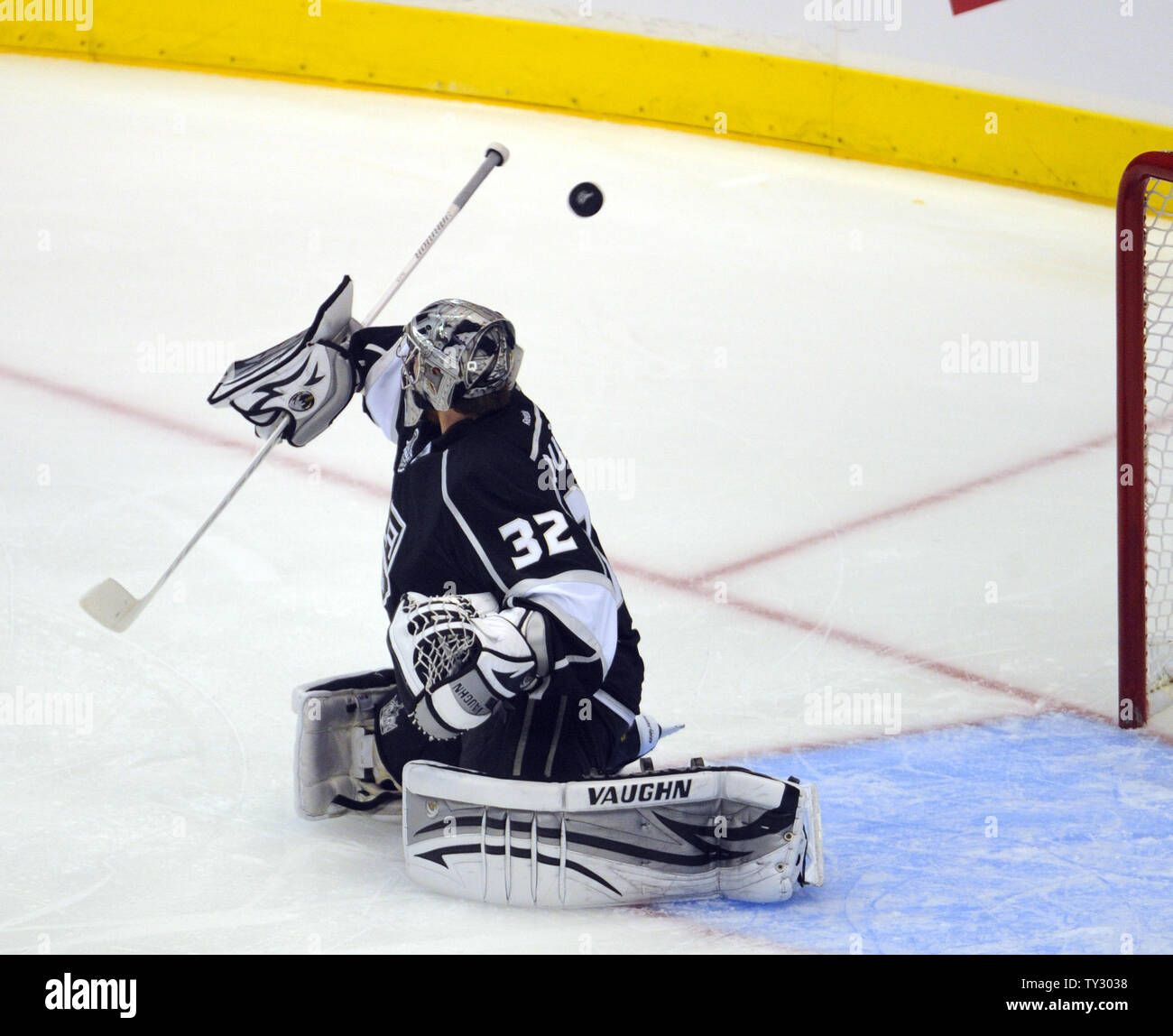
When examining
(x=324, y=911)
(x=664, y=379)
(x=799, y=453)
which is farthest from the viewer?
(x=664, y=379)

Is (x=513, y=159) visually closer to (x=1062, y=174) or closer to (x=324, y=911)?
(x=1062, y=174)

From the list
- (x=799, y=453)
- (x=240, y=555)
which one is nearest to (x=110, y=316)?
(x=240, y=555)

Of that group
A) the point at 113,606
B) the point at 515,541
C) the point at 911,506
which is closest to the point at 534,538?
the point at 515,541

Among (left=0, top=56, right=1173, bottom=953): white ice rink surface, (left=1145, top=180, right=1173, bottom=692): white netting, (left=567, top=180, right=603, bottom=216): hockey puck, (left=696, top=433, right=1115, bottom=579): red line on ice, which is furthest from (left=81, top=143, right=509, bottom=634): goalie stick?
(left=1145, top=180, right=1173, bottom=692): white netting

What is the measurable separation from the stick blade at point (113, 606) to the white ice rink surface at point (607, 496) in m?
0.19

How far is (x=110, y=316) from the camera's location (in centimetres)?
539

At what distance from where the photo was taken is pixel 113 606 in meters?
3.24

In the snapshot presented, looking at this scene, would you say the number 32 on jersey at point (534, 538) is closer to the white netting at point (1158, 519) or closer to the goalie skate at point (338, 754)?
the goalie skate at point (338, 754)

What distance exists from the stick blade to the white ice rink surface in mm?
192

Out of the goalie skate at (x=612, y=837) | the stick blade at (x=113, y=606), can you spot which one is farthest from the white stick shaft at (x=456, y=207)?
the goalie skate at (x=612, y=837)

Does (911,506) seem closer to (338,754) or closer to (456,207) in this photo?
(456,207)

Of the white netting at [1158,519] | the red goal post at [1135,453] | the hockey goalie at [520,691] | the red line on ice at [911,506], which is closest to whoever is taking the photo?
the hockey goalie at [520,691]

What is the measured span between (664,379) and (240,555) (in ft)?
5.62

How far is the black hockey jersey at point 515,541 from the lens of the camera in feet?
8.52
